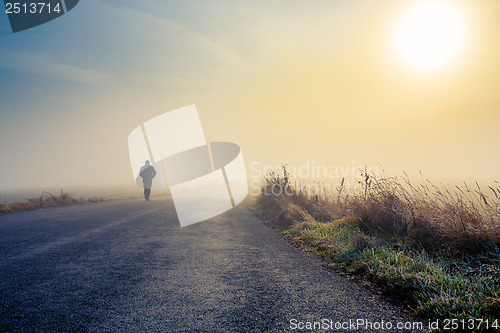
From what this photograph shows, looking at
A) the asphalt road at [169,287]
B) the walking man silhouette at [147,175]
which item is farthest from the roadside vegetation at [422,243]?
the walking man silhouette at [147,175]

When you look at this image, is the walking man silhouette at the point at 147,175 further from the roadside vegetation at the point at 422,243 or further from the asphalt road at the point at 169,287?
the roadside vegetation at the point at 422,243

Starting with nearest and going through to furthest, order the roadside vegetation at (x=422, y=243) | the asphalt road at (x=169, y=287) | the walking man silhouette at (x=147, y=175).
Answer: the asphalt road at (x=169, y=287) → the roadside vegetation at (x=422, y=243) → the walking man silhouette at (x=147, y=175)

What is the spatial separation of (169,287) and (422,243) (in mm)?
4692

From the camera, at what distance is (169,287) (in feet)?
13.4

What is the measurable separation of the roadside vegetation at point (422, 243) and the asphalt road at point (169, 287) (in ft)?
1.69

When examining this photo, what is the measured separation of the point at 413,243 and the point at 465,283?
6.31 feet

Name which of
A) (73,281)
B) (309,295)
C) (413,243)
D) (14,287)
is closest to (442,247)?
(413,243)

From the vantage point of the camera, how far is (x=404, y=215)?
247 inches

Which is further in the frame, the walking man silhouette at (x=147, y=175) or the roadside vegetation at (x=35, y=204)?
the walking man silhouette at (x=147, y=175)

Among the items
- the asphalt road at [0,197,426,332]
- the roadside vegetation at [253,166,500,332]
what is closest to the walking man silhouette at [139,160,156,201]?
the asphalt road at [0,197,426,332]

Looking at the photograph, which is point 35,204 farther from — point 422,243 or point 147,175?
point 422,243

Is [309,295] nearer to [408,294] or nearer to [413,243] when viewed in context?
[408,294]

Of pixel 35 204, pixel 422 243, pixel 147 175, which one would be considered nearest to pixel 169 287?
pixel 422 243

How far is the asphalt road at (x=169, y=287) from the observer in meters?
3.08
